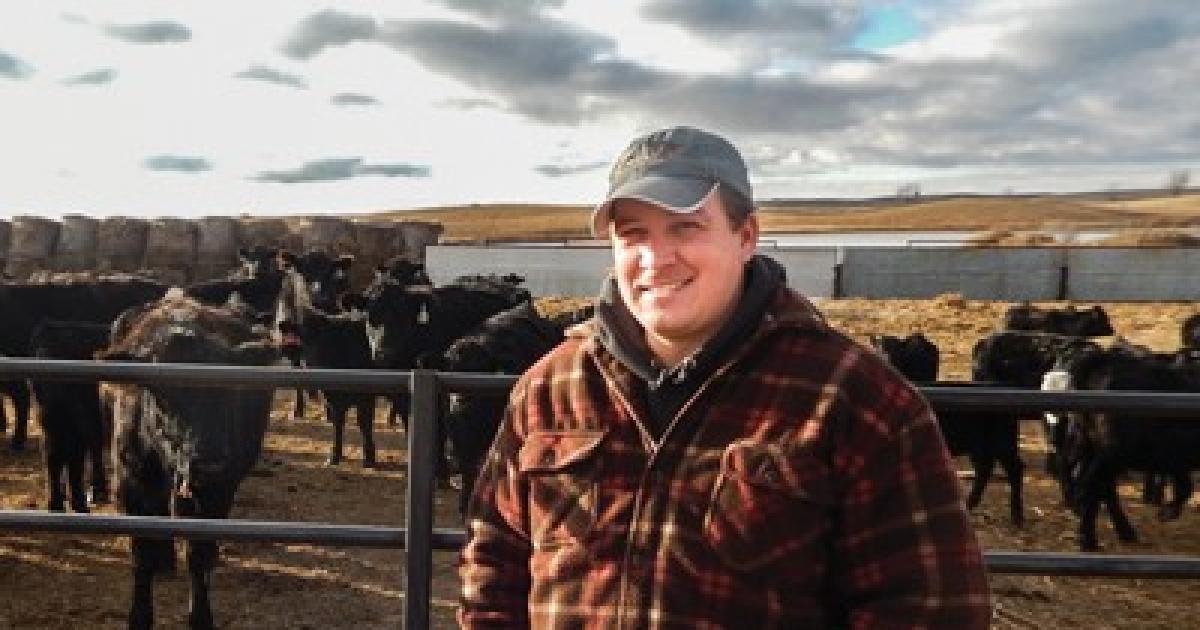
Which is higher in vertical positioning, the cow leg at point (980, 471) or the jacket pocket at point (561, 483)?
the jacket pocket at point (561, 483)

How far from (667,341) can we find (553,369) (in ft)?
0.87

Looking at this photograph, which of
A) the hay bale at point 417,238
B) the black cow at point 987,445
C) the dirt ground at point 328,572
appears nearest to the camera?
the dirt ground at point 328,572

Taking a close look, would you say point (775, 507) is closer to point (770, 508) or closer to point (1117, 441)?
point (770, 508)

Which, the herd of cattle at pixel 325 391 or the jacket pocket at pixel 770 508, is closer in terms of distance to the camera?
the jacket pocket at pixel 770 508

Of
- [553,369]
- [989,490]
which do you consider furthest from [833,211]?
[553,369]

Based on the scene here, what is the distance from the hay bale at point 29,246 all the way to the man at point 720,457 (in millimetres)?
30029

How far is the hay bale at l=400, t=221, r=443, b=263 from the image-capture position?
3247 cm

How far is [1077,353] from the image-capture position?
9594 millimetres

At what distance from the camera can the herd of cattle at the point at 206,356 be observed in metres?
6.16

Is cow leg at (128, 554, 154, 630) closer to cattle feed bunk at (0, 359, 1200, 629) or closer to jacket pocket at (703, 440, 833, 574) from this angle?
cattle feed bunk at (0, 359, 1200, 629)

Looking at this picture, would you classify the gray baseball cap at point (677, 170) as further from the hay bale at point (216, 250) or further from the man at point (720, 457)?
the hay bale at point (216, 250)

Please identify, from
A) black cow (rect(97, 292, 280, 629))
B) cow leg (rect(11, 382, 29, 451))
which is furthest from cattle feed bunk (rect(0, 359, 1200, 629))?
cow leg (rect(11, 382, 29, 451))

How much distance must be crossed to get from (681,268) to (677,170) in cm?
17

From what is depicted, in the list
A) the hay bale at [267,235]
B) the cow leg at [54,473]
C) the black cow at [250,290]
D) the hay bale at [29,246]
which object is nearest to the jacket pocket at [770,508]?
the cow leg at [54,473]
